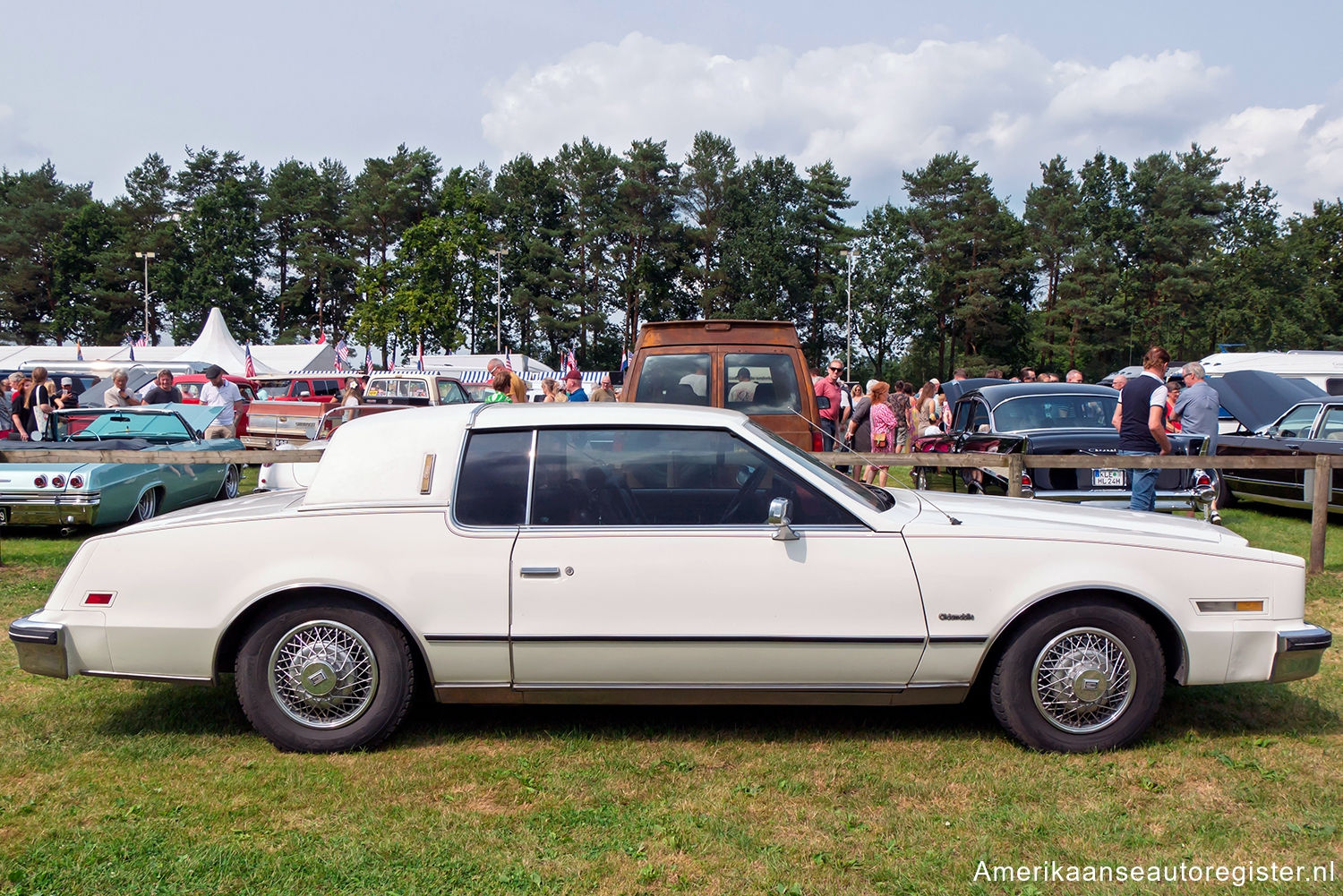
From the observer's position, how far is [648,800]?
145 inches

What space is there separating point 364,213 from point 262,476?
61.9m

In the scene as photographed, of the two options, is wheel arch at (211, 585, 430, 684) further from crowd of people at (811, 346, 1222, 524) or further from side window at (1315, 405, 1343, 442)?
side window at (1315, 405, 1343, 442)

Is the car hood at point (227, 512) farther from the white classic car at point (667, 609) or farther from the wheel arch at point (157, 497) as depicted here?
the wheel arch at point (157, 497)

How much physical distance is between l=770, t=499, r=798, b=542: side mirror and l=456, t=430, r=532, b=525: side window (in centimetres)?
104

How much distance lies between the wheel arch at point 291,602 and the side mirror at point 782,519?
1.53 metres

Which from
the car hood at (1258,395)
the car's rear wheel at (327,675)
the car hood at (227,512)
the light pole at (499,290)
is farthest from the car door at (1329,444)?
the light pole at (499,290)

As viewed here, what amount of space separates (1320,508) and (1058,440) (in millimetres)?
2885

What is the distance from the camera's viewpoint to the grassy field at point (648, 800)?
3145 mm

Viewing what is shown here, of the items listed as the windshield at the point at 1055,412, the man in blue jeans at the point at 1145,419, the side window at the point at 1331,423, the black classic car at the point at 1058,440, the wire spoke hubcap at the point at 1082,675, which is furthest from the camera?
the side window at the point at 1331,423

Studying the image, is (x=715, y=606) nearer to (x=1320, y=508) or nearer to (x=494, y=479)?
(x=494, y=479)

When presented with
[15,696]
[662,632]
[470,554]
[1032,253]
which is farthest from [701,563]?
[1032,253]

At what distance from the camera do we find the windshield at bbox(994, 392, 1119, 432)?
11000mm

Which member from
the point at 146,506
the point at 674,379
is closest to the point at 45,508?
the point at 146,506

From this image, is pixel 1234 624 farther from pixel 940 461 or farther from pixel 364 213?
pixel 364 213
